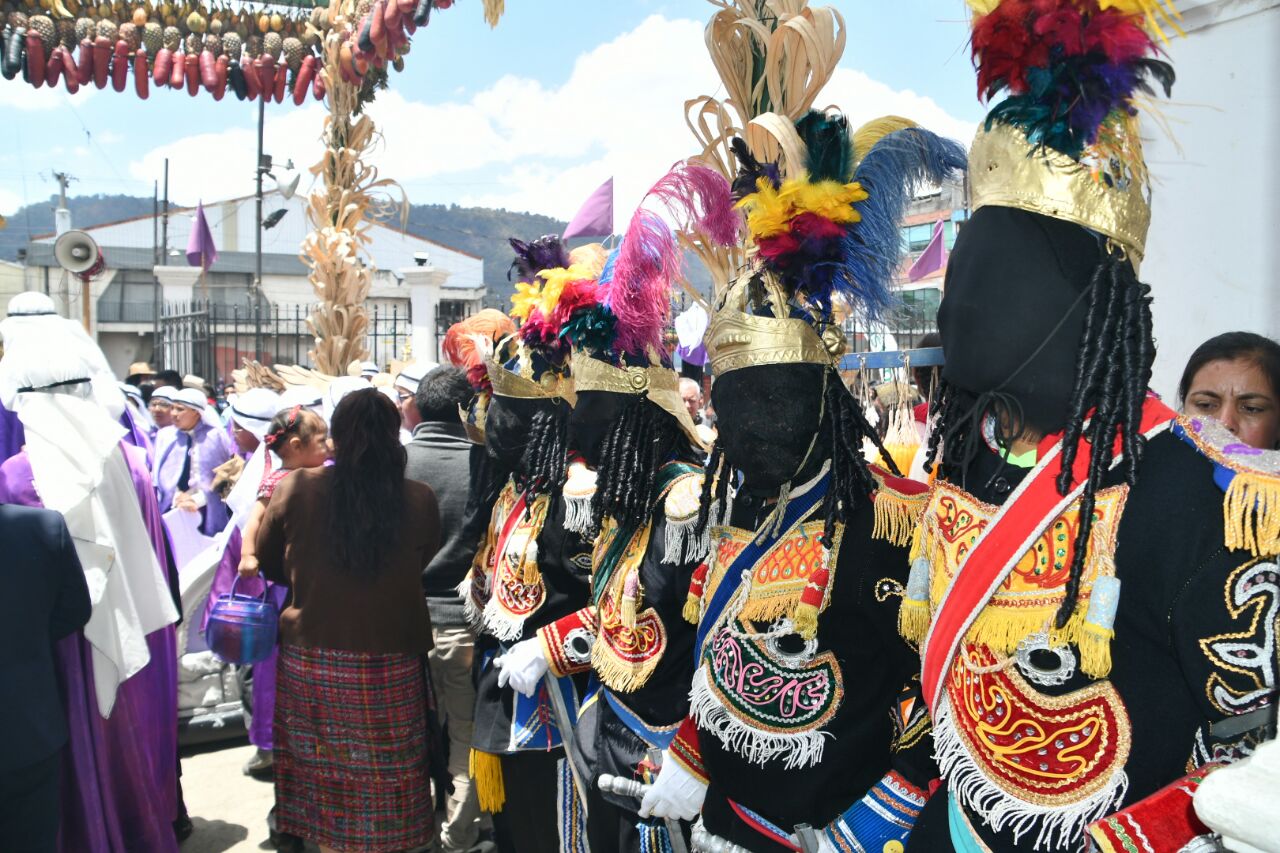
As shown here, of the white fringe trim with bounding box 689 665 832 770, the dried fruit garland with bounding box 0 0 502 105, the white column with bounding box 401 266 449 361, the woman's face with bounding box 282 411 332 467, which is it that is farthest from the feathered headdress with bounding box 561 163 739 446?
the white column with bounding box 401 266 449 361

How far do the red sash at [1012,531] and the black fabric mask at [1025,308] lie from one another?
86mm

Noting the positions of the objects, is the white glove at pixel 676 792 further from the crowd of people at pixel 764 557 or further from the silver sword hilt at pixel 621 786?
the silver sword hilt at pixel 621 786

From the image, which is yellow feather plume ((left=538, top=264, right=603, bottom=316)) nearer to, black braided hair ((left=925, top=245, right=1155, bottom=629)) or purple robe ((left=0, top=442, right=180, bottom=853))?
purple robe ((left=0, top=442, right=180, bottom=853))

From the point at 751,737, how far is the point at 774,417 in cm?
73

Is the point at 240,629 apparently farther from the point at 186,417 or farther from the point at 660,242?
the point at 186,417

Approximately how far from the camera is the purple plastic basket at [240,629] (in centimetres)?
408

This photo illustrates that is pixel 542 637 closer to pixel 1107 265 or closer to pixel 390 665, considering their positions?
pixel 390 665

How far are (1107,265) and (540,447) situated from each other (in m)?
2.57

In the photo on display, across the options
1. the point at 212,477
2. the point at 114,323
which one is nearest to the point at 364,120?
the point at 212,477

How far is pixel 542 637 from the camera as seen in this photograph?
3.27 metres

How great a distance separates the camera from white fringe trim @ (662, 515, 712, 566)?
2.68 m

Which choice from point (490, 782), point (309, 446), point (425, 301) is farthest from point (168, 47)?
point (490, 782)

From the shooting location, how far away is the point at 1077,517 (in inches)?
61.6

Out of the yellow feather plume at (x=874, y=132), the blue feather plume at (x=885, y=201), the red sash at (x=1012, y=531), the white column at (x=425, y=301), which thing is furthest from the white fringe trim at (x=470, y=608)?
the white column at (x=425, y=301)
